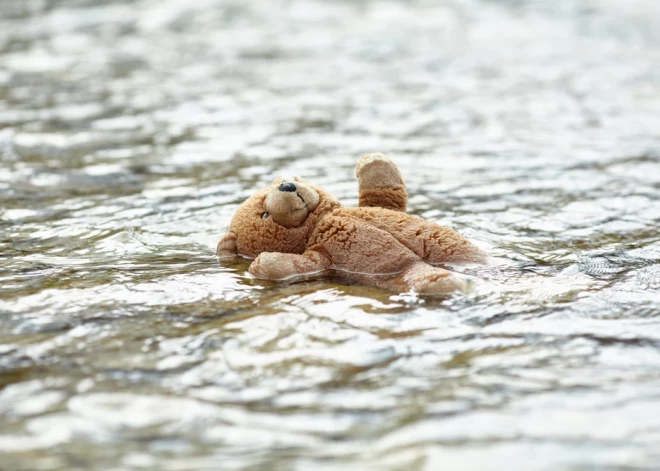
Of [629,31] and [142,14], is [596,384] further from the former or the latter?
[142,14]

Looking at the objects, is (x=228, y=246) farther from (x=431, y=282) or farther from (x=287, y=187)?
(x=431, y=282)

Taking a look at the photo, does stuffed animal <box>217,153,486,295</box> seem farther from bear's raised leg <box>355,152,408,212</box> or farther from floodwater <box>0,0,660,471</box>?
floodwater <box>0,0,660,471</box>

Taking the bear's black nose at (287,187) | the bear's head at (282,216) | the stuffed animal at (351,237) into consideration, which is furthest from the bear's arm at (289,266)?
the bear's black nose at (287,187)

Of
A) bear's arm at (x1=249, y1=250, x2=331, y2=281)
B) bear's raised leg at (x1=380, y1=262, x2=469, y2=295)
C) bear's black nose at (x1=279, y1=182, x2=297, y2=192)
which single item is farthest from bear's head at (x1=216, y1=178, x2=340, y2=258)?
bear's raised leg at (x1=380, y1=262, x2=469, y2=295)

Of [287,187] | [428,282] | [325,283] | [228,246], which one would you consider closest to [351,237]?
[325,283]

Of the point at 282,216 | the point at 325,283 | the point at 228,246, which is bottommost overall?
the point at 325,283

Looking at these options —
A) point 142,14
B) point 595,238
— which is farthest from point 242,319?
point 142,14

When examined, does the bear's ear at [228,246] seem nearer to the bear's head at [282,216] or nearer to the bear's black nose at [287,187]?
the bear's head at [282,216]
